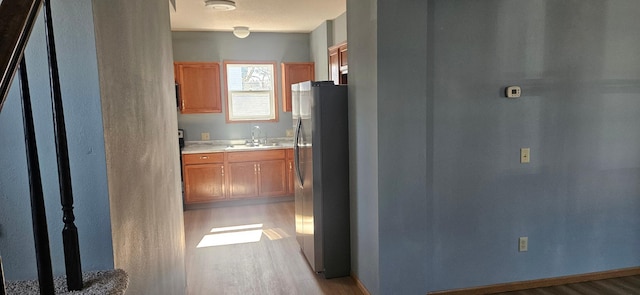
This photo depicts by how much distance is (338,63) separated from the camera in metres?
4.97

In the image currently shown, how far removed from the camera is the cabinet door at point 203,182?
5.38m

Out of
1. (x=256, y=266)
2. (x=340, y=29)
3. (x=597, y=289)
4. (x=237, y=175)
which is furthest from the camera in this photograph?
(x=237, y=175)

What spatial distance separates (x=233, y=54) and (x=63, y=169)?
16.9 feet

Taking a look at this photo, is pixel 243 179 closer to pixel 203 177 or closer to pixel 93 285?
pixel 203 177

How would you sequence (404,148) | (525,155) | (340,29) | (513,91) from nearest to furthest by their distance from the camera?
1. (404,148)
2. (513,91)
3. (525,155)
4. (340,29)

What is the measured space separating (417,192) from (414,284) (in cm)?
66

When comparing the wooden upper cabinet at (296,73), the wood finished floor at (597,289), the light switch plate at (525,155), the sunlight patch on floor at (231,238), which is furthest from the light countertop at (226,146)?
the wood finished floor at (597,289)

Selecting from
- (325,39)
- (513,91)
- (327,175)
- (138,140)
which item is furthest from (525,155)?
(325,39)

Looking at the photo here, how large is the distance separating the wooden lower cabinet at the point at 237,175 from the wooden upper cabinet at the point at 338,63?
1.29m

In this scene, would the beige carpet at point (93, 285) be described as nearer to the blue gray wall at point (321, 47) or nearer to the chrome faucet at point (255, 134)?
the blue gray wall at point (321, 47)

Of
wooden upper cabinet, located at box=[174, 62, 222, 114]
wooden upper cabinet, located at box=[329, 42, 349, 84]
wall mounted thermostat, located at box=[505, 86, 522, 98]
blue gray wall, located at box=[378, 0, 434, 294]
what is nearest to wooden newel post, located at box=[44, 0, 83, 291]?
blue gray wall, located at box=[378, 0, 434, 294]

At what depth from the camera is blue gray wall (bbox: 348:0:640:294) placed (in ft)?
8.63

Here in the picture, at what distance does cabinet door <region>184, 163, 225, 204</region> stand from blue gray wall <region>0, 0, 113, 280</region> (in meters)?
4.32

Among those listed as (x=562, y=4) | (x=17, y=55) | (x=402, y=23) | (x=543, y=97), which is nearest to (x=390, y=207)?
(x=402, y=23)
